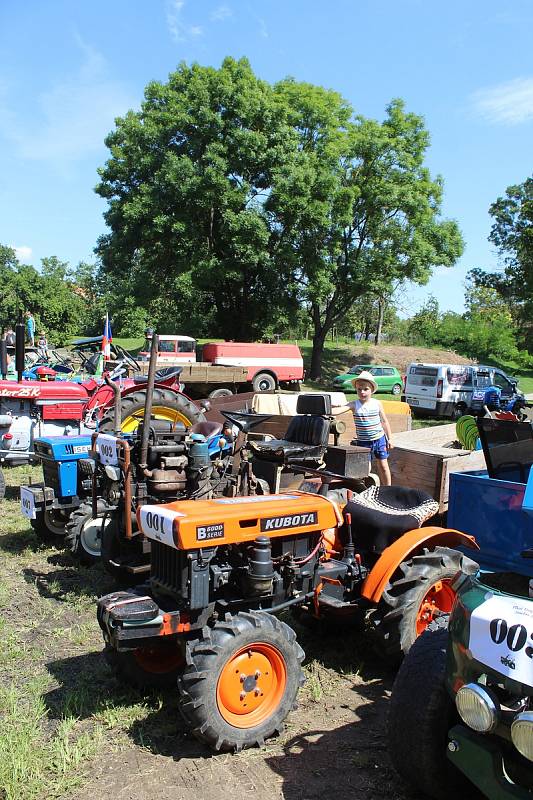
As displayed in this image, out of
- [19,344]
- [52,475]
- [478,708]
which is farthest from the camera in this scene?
[19,344]

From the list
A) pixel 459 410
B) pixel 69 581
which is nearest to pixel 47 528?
pixel 69 581

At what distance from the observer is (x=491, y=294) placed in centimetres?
5234

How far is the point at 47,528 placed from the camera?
661 centimetres

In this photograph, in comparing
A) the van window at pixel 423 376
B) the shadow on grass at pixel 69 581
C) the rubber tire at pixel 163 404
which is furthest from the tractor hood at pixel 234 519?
the van window at pixel 423 376

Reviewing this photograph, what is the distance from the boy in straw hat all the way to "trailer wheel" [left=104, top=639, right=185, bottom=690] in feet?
9.58

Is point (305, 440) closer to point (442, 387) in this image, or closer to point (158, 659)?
point (158, 659)

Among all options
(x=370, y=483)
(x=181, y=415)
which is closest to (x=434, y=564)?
(x=370, y=483)

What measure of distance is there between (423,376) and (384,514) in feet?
51.9

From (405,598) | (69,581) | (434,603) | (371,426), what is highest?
(371,426)

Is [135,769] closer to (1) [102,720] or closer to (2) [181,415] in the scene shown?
(1) [102,720]

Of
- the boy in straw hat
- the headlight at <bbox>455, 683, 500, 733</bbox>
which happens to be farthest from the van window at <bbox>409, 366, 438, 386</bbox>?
the headlight at <bbox>455, 683, 500, 733</bbox>

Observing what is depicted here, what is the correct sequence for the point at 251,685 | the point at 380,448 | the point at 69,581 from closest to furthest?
the point at 251,685 → the point at 69,581 → the point at 380,448

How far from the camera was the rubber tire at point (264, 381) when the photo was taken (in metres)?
21.7

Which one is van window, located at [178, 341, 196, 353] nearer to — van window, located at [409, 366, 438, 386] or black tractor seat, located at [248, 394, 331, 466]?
van window, located at [409, 366, 438, 386]
